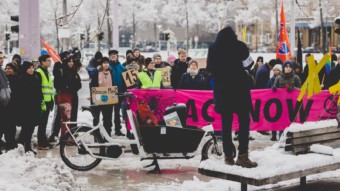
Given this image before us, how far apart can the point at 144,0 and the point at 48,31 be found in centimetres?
1502

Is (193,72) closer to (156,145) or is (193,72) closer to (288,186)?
(156,145)

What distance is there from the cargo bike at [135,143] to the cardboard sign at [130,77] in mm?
3540

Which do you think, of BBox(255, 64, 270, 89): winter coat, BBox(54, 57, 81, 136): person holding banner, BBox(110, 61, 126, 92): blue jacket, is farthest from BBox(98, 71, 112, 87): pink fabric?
BBox(255, 64, 270, 89): winter coat

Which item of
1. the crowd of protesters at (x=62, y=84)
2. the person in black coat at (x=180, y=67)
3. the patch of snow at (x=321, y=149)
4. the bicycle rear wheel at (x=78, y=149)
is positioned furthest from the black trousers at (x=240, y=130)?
the person in black coat at (x=180, y=67)

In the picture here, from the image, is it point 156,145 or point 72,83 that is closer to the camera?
point 156,145

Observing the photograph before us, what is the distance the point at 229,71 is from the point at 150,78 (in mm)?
5909

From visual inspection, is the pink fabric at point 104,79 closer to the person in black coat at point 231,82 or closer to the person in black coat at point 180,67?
the person in black coat at point 180,67

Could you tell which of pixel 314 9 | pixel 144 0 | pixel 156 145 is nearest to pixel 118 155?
pixel 156 145

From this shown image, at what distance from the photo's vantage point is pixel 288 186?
9.35 m

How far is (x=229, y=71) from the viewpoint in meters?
8.12

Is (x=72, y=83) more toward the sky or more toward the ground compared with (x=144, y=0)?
more toward the ground

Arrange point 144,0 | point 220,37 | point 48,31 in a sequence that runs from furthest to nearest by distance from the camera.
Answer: point 144,0
point 48,31
point 220,37

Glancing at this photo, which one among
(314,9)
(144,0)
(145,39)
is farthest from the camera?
(145,39)

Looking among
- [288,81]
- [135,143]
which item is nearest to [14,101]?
[135,143]
